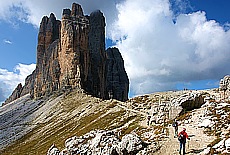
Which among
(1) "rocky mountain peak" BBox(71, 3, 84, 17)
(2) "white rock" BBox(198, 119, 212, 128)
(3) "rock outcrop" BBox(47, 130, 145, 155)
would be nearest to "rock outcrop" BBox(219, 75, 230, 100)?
(2) "white rock" BBox(198, 119, 212, 128)

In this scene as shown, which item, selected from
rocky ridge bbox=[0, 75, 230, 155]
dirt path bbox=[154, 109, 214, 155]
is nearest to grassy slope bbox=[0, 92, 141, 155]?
rocky ridge bbox=[0, 75, 230, 155]

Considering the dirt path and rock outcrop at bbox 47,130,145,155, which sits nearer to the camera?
the dirt path

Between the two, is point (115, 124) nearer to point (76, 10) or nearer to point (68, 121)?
point (68, 121)

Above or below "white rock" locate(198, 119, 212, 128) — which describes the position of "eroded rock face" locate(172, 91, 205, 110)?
above

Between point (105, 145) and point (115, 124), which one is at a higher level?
point (115, 124)

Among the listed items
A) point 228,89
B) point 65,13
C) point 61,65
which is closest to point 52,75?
point 61,65

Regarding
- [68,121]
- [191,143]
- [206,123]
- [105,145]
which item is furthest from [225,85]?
A: [68,121]

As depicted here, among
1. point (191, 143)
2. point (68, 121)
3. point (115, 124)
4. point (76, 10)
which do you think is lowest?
point (191, 143)

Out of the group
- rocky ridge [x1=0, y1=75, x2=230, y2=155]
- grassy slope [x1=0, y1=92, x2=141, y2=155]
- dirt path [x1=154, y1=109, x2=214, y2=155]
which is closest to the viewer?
dirt path [x1=154, y1=109, x2=214, y2=155]

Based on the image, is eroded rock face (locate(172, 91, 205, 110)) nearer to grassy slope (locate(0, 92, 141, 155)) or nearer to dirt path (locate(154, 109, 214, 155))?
dirt path (locate(154, 109, 214, 155))

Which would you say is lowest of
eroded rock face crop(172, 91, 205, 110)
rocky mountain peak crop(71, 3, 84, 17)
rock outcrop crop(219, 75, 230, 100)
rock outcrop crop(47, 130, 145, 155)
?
rock outcrop crop(47, 130, 145, 155)

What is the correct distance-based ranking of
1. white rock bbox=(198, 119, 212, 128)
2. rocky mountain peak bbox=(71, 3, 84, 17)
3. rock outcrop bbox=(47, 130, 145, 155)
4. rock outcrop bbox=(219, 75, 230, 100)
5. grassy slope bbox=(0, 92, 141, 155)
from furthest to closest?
rocky mountain peak bbox=(71, 3, 84, 17), grassy slope bbox=(0, 92, 141, 155), rock outcrop bbox=(219, 75, 230, 100), white rock bbox=(198, 119, 212, 128), rock outcrop bbox=(47, 130, 145, 155)

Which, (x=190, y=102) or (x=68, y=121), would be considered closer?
(x=190, y=102)

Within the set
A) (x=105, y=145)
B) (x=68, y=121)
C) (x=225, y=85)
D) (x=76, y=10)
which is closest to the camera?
(x=105, y=145)
